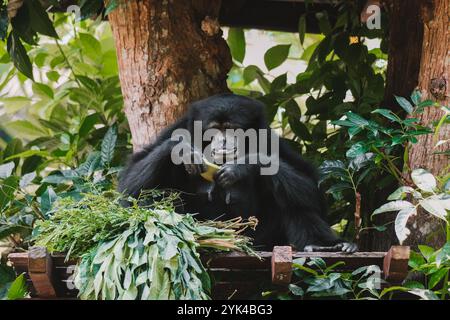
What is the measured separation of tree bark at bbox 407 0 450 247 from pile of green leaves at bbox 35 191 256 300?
1395 millimetres

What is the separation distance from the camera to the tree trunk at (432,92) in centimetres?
612

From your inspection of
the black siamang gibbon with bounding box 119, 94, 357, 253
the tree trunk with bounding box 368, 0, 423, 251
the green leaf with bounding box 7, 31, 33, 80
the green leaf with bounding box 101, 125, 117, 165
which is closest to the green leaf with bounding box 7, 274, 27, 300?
the black siamang gibbon with bounding box 119, 94, 357, 253

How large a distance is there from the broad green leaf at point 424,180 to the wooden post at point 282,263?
982 mm

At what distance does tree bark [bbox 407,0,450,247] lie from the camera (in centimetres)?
612

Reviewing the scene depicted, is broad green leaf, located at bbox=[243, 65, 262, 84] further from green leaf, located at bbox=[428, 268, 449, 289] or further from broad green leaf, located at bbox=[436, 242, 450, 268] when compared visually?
broad green leaf, located at bbox=[436, 242, 450, 268]

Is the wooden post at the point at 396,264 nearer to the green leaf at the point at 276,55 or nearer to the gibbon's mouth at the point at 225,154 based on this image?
the gibbon's mouth at the point at 225,154

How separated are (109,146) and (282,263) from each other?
2833 mm

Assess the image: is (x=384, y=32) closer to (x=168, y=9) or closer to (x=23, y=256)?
(x=168, y=9)

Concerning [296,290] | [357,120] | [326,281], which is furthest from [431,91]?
[296,290]

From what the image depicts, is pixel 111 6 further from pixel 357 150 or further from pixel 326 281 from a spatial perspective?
pixel 326 281

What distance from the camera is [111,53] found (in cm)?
924

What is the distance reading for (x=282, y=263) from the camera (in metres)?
5.27

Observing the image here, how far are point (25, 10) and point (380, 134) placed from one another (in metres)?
3.02

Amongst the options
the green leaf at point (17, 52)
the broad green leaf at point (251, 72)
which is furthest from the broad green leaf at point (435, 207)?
the broad green leaf at point (251, 72)
